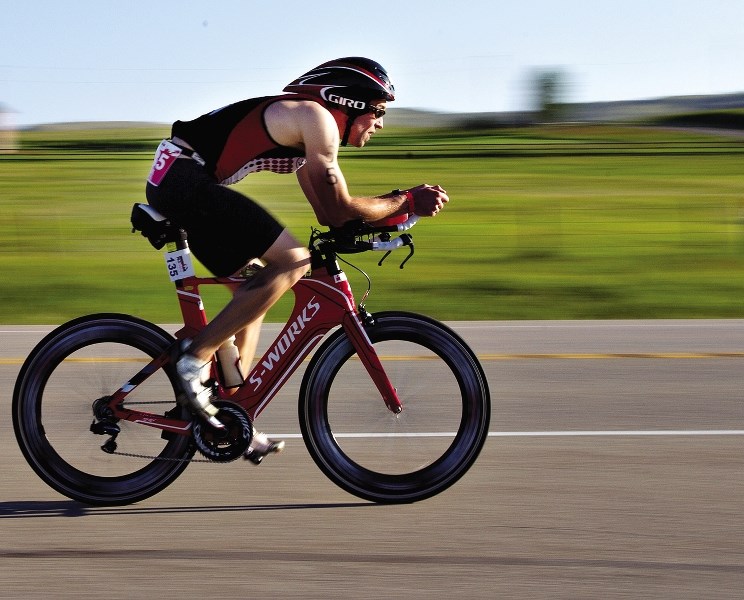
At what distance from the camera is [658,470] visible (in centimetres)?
571

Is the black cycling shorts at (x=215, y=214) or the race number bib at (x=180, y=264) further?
the race number bib at (x=180, y=264)

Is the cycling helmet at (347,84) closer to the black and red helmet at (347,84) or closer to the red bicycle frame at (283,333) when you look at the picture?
the black and red helmet at (347,84)

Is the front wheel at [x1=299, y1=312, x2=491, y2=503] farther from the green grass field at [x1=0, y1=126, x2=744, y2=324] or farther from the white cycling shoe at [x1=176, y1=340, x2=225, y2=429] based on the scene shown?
the green grass field at [x1=0, y1=126, x2=744, y2=324]

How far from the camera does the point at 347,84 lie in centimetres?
498

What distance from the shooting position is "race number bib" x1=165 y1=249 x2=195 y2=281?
507 centimetres

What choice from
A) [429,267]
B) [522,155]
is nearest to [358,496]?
[429,267]

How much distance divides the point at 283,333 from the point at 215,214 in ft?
1.97

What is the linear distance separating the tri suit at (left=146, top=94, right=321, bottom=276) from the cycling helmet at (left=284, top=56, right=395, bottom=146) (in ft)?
0.20

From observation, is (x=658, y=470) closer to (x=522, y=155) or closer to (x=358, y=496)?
(x=358, y=496)

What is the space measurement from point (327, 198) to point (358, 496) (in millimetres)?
1266

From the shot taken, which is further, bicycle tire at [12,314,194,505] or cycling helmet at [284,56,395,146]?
bicycle tire at [12,314,194,505]

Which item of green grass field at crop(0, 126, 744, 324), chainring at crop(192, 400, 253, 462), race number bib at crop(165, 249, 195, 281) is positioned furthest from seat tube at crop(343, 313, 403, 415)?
green grass field at crop(0, 126, 744, 324)

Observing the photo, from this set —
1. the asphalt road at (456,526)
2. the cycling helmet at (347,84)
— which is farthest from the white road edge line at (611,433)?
the cycling helmet at (347,84)

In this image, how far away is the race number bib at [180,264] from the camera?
507 cm
